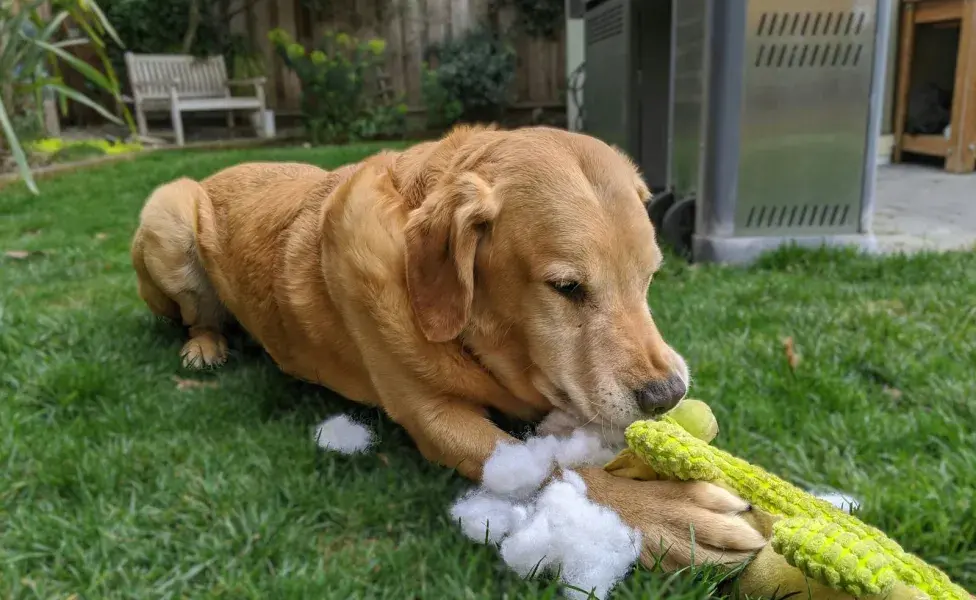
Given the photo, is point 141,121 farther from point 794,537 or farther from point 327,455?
point 794,537

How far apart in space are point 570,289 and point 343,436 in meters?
0.80

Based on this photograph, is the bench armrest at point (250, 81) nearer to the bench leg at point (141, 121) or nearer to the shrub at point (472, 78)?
the bench leg at point (141, 121)

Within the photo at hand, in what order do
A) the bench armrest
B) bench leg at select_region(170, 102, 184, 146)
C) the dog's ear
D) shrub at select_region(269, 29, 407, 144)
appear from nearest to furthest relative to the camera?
the dog's ear
bench leg at select_region(170, 102, 184, 146)
shrub at select_region(269, 29, 407, 144)
the bench armrest

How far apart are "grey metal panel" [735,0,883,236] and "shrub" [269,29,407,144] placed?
25.5 feet

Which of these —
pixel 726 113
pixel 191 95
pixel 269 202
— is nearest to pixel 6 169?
pixel 191 95

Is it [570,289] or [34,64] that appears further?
[34,64]

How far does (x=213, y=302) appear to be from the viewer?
2.73 meters

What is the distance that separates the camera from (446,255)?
1.60 metres

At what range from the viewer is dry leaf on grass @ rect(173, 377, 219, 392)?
7.84 ft

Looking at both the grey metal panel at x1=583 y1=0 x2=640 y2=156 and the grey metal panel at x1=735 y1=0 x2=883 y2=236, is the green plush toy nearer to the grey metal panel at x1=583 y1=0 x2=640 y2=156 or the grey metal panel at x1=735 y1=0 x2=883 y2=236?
the grey metal panel at x1=735 y1=0 x2=883 y2=236

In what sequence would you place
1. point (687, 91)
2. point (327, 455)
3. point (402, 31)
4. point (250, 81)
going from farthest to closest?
1. point (402, 31)
2. point (250, 81)
3. point (687, 91)
4. point (327, 455)

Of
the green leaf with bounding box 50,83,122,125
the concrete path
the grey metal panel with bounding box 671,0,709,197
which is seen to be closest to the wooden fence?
the concrete path

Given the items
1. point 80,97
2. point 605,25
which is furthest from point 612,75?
point 80,97

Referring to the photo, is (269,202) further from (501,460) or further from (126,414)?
(501,460)
